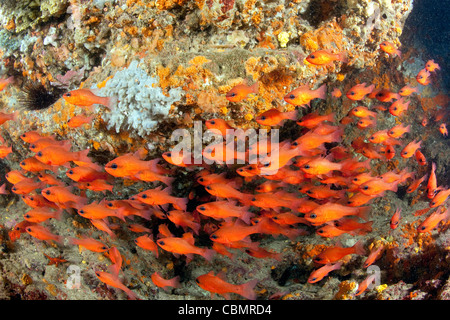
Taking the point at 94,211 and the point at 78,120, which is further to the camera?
the point at 78,120

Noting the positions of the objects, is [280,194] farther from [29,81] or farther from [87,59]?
[29,81]

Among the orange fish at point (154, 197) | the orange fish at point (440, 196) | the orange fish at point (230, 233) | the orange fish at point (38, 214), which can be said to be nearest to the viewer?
the orange fish at point (230, 233)

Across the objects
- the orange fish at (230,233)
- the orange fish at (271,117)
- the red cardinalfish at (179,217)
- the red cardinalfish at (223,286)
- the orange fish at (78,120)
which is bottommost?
the red cardinalfish at (223,286)

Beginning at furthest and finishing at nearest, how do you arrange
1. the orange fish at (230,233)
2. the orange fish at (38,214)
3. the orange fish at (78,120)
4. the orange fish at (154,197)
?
the orange fish at (38,214), the orange fish at (78,120), the orange fish at (154,197), the orange fish at (230,233)

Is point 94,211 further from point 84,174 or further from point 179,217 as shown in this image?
point 179,217

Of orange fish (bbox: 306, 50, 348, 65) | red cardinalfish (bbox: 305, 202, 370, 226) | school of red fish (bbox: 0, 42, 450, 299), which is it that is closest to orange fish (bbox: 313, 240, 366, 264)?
school of red fish (bbox: 0, 42, 450, 299)

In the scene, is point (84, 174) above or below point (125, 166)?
below

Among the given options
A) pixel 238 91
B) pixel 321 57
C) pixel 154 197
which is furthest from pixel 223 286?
pixel 321 57

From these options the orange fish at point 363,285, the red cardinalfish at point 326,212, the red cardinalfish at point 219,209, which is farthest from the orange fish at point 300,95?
the orange fish at point 363,285

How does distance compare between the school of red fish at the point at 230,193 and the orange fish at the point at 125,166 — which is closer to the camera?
the orange fish at the point at 125,166

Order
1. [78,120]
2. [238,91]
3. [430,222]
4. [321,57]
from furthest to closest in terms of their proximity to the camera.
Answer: [430,222] < [78,120] < [321,57] < [238,91]

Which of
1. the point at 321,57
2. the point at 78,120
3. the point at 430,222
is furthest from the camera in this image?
the point at 430,222

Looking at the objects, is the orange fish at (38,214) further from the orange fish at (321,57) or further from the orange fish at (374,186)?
the orange fish at (374,186)
